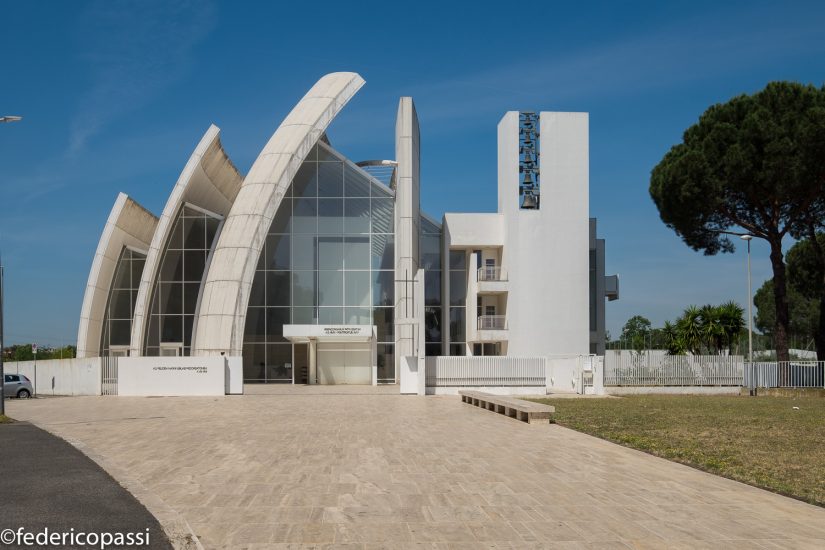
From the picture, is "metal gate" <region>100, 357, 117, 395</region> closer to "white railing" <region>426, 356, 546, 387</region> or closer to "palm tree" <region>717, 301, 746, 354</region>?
"white railing" <region>426, 356, 546, 387</region>

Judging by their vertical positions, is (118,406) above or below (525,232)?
below

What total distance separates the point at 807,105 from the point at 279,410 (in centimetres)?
2984

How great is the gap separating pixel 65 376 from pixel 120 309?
7752 mm

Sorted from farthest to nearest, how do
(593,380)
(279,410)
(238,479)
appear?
(593,380) < (279,410) < (238,479)

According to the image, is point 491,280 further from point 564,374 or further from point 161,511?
point 161,511

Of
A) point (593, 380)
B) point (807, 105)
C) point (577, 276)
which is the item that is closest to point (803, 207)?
point (807, 105)

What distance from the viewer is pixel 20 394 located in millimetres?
36031

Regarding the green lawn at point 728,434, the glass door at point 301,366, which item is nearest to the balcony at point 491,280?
the glass door at point 301,366

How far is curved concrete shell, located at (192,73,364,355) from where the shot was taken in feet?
125

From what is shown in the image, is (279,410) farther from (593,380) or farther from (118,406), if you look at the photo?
(593,380)

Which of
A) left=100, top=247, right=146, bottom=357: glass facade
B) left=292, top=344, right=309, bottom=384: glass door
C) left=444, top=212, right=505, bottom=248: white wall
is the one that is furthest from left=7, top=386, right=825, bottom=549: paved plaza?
left=100, top=247, right=146, bottom=357: glass facade

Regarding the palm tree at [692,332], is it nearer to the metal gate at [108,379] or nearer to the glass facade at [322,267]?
the glass facade at [322,267]

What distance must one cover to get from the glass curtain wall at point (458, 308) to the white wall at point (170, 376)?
14042 mm

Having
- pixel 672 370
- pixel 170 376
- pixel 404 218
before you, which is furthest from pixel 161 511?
pixel 672 370
